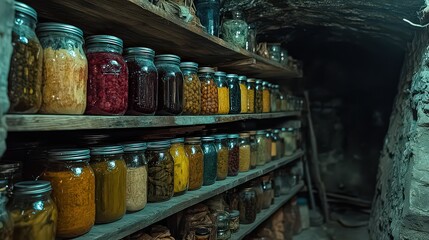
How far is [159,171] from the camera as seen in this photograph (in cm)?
123

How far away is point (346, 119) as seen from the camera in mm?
4043

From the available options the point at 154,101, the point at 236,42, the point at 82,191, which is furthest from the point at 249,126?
the point at 82,191

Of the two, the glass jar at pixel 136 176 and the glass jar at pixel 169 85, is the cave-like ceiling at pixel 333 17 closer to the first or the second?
the glass jar at pixel 169 85

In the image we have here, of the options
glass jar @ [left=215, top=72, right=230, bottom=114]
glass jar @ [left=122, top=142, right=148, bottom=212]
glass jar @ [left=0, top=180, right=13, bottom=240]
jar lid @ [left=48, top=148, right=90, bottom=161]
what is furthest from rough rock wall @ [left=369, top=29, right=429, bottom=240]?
glass jar @ [left=0, top=180, right=13, bottom=240]

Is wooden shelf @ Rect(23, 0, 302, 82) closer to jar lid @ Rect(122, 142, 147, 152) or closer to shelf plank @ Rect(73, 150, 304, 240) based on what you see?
jar lid @ Rect(122, 142, 147, 152)

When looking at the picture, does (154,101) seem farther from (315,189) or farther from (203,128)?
(315,189)

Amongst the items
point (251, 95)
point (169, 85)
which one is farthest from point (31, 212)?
point (251, 95)

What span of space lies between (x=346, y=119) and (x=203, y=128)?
109 inches

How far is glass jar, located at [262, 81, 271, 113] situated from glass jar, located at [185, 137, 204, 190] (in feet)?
2.92

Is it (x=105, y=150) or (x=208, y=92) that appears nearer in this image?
(x=105, y=150)

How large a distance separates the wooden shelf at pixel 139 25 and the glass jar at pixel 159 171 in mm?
425

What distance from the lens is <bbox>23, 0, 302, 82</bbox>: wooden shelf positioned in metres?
0.93

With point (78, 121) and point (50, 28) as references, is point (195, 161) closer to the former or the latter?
point (78, 121)

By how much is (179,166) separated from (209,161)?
27cm
